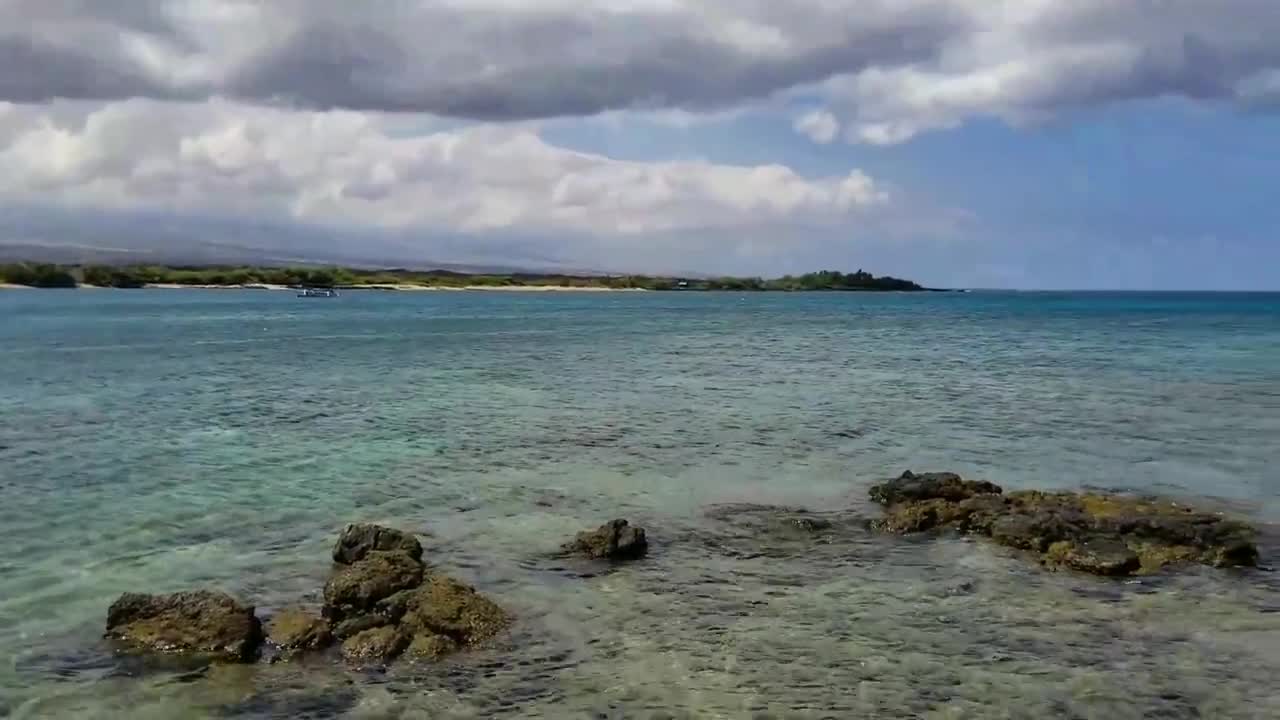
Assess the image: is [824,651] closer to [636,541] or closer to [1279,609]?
[636,541]

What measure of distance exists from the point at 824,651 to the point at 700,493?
11587mm

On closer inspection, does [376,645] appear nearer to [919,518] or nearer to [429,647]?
[429,647]

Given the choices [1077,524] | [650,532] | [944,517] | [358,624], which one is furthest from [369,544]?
[1077,524]

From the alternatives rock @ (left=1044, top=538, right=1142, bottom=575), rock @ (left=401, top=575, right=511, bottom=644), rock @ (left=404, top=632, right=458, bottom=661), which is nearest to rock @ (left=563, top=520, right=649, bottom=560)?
rock @ (left=401, top=575, right=511, bottom=644)

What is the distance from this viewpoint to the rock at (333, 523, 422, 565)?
2000cm

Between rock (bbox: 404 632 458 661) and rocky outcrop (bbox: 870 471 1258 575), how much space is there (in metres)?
11.4

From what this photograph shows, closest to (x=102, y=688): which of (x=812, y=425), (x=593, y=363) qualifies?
(x=812, y=425)

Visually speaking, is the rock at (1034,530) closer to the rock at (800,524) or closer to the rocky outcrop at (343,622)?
the rock at (800,524)

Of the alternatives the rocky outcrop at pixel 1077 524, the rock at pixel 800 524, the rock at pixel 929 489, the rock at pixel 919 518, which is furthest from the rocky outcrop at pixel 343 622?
the rock at pixel 929 489

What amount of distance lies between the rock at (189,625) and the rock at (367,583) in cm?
134

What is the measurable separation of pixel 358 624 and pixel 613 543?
6.25 meters

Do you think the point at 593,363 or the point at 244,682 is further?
the point at 593,363

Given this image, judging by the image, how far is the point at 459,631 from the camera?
53.3ft

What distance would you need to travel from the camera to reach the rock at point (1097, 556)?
65.5ft
